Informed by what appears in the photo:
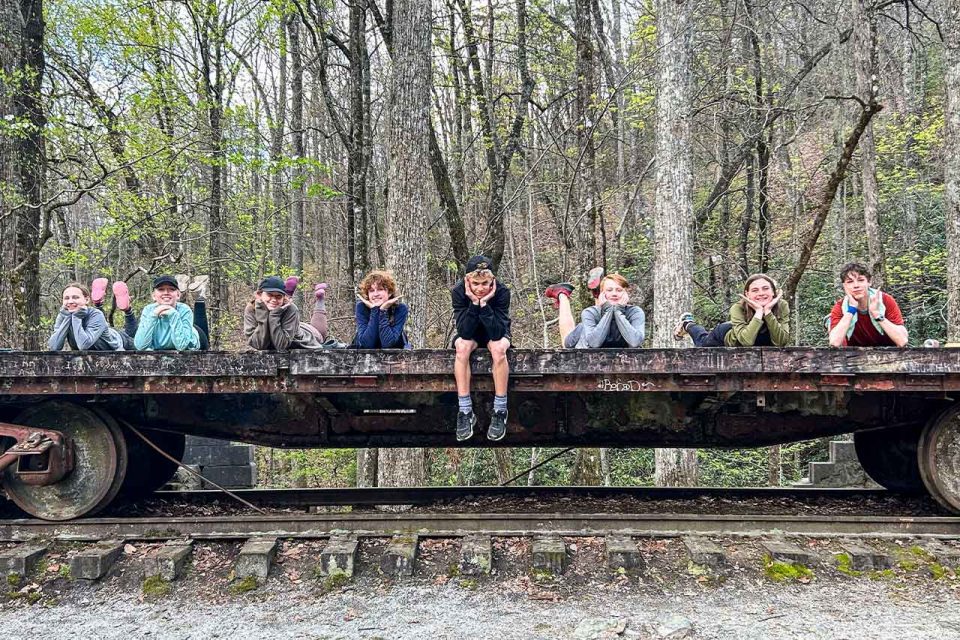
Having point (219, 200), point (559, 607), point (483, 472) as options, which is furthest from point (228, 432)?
point (219, 200)

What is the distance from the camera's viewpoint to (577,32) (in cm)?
1077

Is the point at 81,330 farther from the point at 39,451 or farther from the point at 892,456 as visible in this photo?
the point at 892,456

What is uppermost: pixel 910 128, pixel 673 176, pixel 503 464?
pixel 910 128

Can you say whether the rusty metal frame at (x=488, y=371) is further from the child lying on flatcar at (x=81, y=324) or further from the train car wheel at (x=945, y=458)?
the child lying on flatcar at (x=81, y=324)

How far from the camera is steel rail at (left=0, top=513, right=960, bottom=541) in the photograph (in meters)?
3.95

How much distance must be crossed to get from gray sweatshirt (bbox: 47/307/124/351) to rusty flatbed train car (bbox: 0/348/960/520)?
0.51m

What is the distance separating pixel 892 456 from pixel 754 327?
2240mm

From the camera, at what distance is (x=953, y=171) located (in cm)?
765

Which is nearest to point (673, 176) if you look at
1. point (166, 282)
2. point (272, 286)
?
point (272, 286)

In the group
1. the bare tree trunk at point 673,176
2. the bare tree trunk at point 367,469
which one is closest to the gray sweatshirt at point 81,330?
the bare tree trunk at point 367,469

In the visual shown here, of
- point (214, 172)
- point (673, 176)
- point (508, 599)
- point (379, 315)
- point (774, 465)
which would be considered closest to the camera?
point (508, 599)

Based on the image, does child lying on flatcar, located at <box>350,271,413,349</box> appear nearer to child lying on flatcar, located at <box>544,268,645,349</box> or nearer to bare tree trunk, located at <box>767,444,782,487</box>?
child lying on flatcar, located at <box>544,268,645,349</box>

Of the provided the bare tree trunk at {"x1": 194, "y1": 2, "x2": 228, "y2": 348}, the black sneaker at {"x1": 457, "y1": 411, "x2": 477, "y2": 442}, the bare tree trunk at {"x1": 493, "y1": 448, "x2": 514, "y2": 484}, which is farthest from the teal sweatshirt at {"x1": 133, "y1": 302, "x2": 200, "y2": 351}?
the bare tree trunk at {"x1": 194, "y1": 2, "x2": 228, "y2": 348}

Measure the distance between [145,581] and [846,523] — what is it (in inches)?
179
